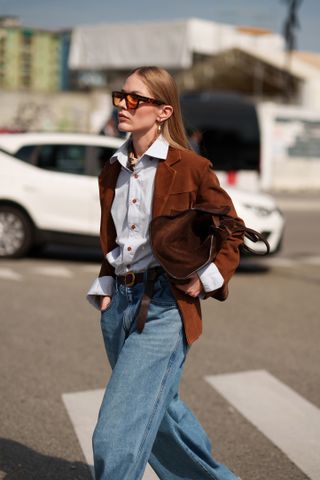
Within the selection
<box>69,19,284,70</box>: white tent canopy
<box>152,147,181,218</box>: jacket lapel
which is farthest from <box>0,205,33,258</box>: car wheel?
<box>69,19,284,70</box>: white tent canopy

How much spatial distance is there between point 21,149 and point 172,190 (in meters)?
7.83

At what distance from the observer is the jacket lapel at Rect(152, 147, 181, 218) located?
2.88 meters

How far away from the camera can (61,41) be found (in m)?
42.7

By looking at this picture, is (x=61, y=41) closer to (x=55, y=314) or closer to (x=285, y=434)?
(x=55, y=314)

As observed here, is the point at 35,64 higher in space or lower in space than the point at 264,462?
lower

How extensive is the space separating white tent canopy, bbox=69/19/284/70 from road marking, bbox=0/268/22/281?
90.7ft

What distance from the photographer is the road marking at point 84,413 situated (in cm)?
422

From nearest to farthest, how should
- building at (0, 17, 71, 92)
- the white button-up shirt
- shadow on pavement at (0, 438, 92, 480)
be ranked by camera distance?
the white button-up shirt → shadow on pavement at (0, 438, 92, 480) → building at (0, 17, 71, 92)

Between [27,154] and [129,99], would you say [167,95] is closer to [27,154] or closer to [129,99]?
[129,99]

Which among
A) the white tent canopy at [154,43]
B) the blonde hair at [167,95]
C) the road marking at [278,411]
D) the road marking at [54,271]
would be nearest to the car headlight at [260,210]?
the road marking at [54,271]

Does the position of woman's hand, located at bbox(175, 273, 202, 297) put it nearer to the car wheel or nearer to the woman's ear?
the woman's ear

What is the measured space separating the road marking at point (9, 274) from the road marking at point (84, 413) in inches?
161

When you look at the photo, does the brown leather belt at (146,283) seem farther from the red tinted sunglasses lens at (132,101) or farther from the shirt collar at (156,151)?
the red tinted sunglasses lens at (132,101)

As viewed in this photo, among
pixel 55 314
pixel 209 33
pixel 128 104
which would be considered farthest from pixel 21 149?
pixel 209 33
